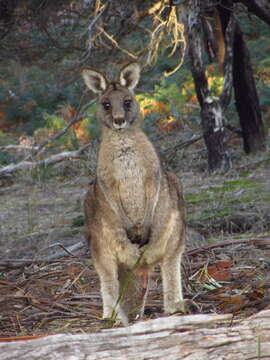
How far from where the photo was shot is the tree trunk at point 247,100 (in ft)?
30.0

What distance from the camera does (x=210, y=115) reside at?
848cm

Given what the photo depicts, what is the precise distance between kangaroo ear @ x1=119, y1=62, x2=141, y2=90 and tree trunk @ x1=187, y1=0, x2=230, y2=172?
4.42 meters

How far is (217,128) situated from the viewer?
8516 millimetres

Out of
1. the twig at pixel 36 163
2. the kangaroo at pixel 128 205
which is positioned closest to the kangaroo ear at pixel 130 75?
the kangaroo at pixel 128 205

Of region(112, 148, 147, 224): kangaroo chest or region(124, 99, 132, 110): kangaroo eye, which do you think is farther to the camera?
region(124, 99, 132, 110): kangaroo eye

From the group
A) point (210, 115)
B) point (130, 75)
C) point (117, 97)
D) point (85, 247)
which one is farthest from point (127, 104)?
point (210, 115)

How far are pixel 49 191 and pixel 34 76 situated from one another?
22.9ft

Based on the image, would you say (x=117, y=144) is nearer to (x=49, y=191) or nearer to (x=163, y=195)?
(x=163, y=195)

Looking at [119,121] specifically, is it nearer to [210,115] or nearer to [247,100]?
[210,115]

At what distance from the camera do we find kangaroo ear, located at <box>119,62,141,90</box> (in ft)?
12.8

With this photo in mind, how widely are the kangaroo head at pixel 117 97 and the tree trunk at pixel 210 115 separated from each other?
444cm

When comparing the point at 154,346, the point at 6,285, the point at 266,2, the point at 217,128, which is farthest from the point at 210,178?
the point at 154,346

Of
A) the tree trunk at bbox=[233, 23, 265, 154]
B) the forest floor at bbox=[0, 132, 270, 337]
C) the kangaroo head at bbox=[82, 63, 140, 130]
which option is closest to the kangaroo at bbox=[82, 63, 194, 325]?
the kangaroo head at bbox=[82, 63, 140, 130]

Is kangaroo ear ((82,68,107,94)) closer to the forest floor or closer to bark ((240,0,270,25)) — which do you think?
the forest floor
